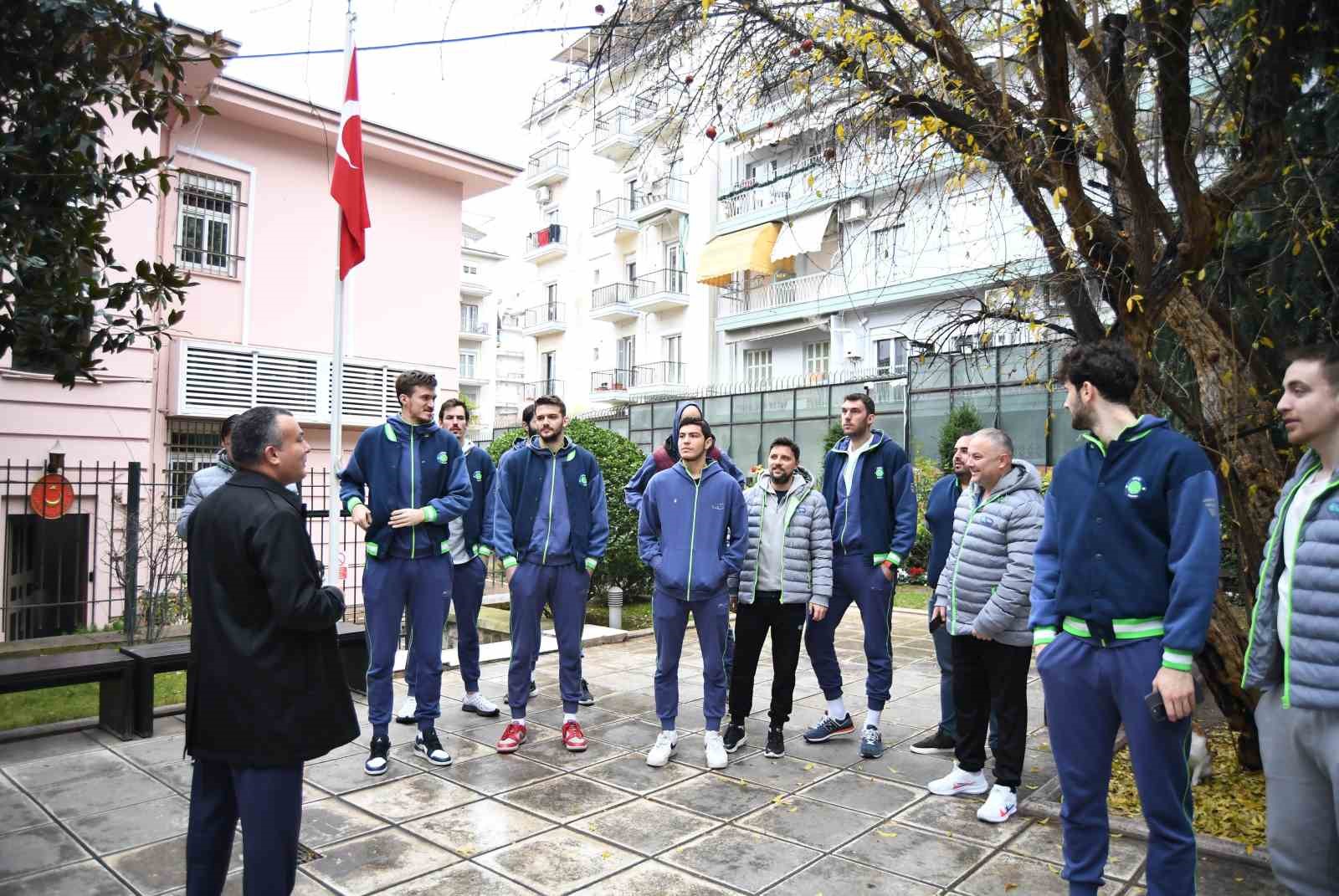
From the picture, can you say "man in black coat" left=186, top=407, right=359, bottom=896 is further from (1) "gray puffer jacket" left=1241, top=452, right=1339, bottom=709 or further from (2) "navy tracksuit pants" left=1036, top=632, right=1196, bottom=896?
(1) "gray puffer jacket" left=1241, top=452, right=1339, bottom=709

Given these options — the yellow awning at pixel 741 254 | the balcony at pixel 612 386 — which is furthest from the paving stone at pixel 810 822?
the balcony at pixel 612 386

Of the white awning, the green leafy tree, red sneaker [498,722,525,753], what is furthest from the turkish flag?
the white awning

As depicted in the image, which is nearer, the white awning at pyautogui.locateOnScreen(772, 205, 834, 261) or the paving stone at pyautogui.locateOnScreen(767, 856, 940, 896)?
the paving stone at pyautogui.locateOnScreen(767, 856, 940, 896)

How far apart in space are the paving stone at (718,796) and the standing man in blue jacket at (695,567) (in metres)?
0.26

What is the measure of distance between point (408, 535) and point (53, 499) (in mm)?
7037

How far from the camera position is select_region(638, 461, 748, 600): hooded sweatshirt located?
17.8 ft

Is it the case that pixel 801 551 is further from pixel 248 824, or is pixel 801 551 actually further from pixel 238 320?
pixel 238 320

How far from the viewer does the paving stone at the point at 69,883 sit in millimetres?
3668

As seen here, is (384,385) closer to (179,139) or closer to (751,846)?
(179,139)

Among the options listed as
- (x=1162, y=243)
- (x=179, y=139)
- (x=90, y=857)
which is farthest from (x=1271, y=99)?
(x=179, y=139)

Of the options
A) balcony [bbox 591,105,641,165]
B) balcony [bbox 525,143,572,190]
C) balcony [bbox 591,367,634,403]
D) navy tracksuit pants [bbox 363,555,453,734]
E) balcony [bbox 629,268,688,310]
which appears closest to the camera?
navy tracksuit pants [bbox 363,555,453,734]

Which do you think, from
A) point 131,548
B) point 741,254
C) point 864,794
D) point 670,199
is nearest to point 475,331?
point 670,199

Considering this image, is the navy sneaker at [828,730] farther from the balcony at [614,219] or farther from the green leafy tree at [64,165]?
the balcony at [614,219]

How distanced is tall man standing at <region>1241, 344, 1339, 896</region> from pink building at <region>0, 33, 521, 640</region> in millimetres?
10300
